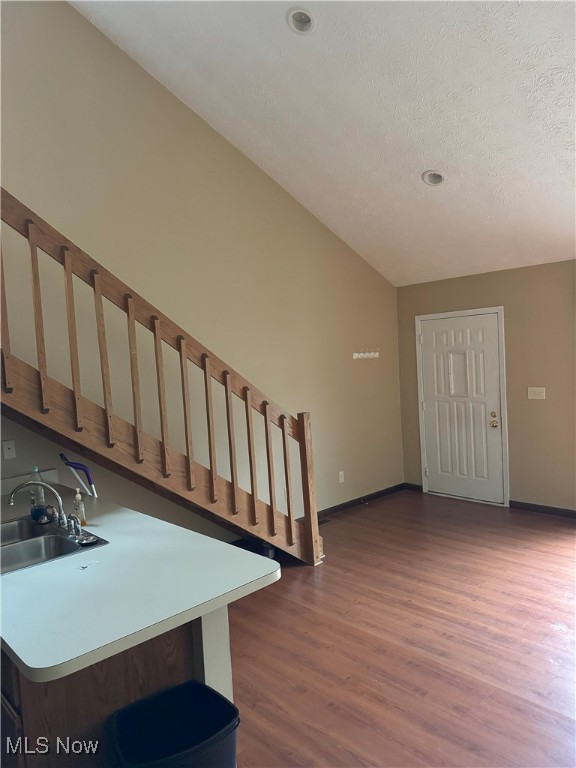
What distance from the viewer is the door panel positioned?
5.19 m

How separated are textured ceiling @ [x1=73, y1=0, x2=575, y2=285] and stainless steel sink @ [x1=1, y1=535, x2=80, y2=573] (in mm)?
3025

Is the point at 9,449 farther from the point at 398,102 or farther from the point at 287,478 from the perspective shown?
the point at 398,102

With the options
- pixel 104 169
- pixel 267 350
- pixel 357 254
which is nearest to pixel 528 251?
pixel 357 254

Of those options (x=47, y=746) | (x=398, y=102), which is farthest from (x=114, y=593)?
→ (x=398, y=102)

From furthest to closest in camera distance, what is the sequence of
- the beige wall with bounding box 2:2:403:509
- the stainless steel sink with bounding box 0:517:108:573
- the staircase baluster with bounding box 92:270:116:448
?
the beige wall with bounding box 2:2:403:509, the staircase baluster with bounding box 92:270:116:448, the stainless steel sink with bounding box 0:517:108:573

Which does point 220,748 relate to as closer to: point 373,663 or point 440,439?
point 373,663

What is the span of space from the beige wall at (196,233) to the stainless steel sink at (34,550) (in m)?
1.45

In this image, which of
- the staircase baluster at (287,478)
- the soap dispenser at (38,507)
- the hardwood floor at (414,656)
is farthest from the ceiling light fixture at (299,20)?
the hardwood floor at (414,656)

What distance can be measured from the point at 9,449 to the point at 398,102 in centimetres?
324

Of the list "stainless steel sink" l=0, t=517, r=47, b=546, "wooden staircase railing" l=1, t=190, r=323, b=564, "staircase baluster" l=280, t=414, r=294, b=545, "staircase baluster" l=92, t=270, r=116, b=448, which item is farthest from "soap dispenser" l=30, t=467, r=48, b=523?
"staircase baluster" l=280, t=414, r=294, b=545

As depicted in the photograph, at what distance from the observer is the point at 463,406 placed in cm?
542

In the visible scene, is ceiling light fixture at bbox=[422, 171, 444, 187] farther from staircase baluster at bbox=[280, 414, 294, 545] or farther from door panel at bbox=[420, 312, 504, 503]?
staircase baluster at bbox=[280, 414, 294, 545]

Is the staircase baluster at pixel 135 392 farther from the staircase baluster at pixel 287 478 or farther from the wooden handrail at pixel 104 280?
A: the staircase baluster at pixel 287 478

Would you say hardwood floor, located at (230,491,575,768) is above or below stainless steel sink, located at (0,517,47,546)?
below
